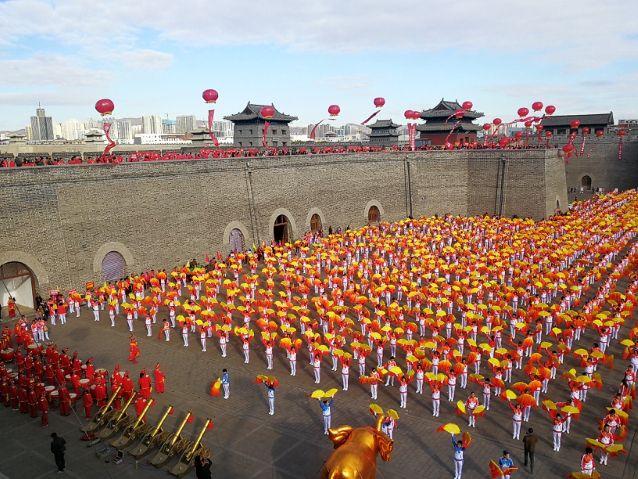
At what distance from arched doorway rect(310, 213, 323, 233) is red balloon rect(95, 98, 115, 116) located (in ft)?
44.2

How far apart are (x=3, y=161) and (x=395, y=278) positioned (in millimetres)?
15769

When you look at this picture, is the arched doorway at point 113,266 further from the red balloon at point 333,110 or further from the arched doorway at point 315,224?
the red balloon at point 333,110

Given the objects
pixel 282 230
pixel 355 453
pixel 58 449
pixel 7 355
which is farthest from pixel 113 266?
pixel 355 453

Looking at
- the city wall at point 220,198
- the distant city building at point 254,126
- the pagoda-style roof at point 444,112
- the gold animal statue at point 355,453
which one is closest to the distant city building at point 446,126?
the pagoda-style roof at point 444,112

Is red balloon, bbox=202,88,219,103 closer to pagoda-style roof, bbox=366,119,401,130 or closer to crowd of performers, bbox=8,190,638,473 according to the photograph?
crowd of performers, bbox=8,190,638,473

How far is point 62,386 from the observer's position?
41.9ft

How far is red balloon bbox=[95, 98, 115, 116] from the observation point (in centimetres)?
2225

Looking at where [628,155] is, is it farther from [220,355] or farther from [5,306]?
[5,306]

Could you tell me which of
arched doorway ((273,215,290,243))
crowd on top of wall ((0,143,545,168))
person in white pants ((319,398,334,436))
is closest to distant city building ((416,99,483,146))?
crowd on top of wall ((0,143,545,168))

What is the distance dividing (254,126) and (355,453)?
4133cm

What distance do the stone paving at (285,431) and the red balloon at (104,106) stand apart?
38.6ft

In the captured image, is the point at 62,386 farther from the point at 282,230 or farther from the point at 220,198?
the point at 282,230

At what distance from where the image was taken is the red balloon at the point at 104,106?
22250 millimetres

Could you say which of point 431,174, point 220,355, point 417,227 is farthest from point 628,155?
point 220,355
